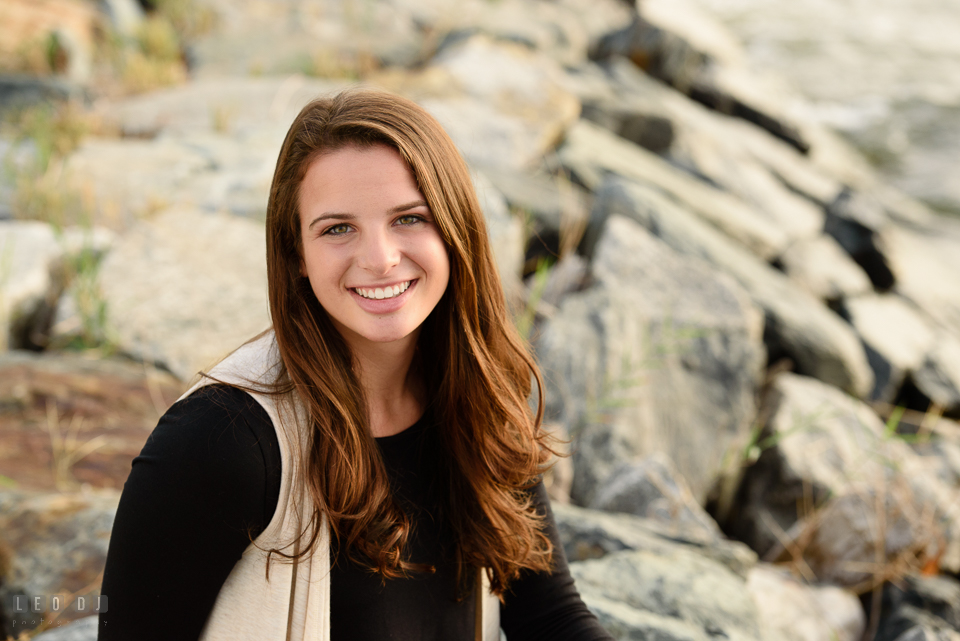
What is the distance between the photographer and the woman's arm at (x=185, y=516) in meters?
1.15

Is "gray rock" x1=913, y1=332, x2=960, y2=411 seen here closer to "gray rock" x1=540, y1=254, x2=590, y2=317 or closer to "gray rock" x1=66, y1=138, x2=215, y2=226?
"gray rock" x1=540, y1=254, x2=590, y2=317

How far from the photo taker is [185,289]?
325 cm

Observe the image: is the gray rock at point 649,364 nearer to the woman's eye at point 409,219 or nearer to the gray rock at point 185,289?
the gray rock at point 185,289

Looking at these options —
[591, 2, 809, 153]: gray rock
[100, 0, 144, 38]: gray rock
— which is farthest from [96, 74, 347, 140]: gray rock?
[591, 2, 809, 153]: gray rock

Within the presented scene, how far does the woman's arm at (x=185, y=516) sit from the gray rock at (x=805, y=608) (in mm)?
2043

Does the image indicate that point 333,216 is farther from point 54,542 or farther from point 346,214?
point 54,542

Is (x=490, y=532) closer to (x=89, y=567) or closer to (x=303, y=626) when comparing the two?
(x=303, y=626)

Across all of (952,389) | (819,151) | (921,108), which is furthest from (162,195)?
(921,108)

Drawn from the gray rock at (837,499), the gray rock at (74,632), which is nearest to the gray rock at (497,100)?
the gray rock at (837,499)

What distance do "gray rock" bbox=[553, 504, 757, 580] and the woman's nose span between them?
4.15 feet

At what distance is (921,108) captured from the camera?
11781mm

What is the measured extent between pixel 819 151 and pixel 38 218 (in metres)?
9.09

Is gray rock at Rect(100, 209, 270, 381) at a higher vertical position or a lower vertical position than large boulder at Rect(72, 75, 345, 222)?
lower

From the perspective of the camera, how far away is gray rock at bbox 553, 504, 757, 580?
2309 mm
